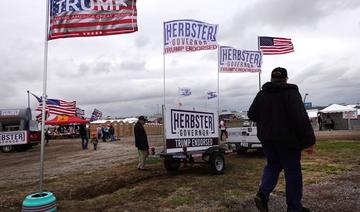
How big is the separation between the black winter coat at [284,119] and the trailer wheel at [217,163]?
5.24 metres

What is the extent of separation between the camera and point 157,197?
303 inches

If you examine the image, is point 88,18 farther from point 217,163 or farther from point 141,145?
point 141,145

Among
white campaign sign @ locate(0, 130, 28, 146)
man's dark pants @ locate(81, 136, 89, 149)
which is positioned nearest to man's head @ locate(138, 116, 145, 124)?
man's dark pants @ locate(81, 136, 89, 149)

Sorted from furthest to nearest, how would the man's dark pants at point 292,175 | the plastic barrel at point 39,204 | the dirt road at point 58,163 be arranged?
the dirt road at point 58,163, the plastic barrel at point 39,204, the man's dark pants at point 292,175

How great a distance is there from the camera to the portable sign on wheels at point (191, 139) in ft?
33.7

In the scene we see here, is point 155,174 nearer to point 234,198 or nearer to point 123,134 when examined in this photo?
point 234,198

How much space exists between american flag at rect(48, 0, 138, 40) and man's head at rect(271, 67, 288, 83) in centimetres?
292

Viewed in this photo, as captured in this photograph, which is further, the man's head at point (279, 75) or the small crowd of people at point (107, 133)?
the small crowd of people at point (107, 133)

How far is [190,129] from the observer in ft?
36.2

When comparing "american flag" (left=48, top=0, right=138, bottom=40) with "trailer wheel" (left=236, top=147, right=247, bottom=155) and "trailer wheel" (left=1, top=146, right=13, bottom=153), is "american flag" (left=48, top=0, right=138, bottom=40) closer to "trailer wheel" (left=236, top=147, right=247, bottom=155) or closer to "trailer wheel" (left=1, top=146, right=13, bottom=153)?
"trailer wheel" (left=236, top=147, right=247, bottom=155)

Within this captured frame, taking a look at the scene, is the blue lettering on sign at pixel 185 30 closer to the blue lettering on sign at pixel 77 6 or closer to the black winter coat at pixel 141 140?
the black winter coat at pixel 141 140

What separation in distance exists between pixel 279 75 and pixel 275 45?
696 inches

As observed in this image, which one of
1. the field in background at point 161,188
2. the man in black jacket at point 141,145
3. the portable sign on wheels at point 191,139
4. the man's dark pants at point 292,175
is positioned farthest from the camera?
the man in black jacket at point 141,145

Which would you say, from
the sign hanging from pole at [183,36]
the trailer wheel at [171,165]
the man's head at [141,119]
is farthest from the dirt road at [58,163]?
the sign hanging from pole at [183,36]
